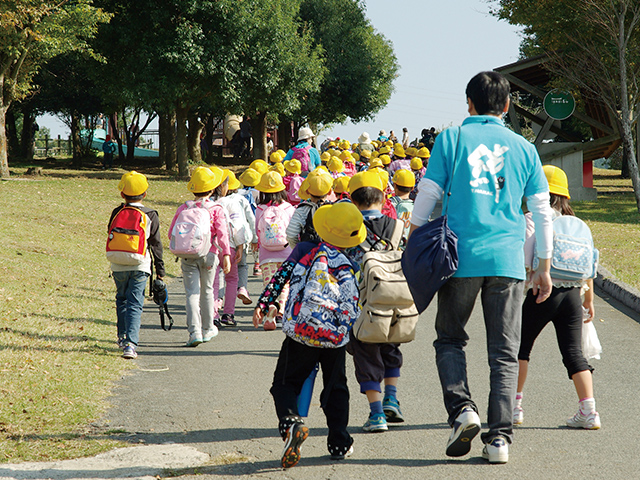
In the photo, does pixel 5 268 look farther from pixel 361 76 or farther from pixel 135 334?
pixel 361 76

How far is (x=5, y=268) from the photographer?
1105 cm

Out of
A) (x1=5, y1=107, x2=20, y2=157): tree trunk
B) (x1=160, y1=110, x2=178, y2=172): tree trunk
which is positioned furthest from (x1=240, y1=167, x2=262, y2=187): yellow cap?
(x1=5, y1=107, x2=20, y2=157): tree trunk

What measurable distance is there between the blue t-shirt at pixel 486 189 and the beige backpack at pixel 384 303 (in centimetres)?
→ 67

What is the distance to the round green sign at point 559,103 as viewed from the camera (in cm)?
2303

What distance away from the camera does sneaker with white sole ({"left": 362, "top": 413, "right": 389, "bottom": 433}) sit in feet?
15.8

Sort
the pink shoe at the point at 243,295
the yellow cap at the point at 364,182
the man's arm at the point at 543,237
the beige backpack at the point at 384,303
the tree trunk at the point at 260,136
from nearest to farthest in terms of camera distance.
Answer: the man's arm at the point at 543,237 < the beige backpack at the point at 384,303 < the yellow cap at the point at 364,182 < the pink shoe at the point at 243,295 < the tree trunk at the point at 260,136

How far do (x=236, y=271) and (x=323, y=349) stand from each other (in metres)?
4.36

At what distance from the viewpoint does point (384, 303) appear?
15.4 feet

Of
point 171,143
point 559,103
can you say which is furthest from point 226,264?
point 171,143

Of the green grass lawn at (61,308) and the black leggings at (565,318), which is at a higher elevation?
the black leggings at (565,318)

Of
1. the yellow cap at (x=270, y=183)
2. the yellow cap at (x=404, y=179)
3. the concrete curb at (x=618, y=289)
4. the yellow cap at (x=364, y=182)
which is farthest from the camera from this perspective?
the concrete curb at (x=618, y=289)

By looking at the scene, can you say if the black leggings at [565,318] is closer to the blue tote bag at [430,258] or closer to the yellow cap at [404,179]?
the blue tote bag at [430,258]

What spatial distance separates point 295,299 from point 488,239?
3.64ft

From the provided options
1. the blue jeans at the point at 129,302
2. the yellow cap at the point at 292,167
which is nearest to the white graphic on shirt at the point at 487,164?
the blue jeans at the point at 129,302
